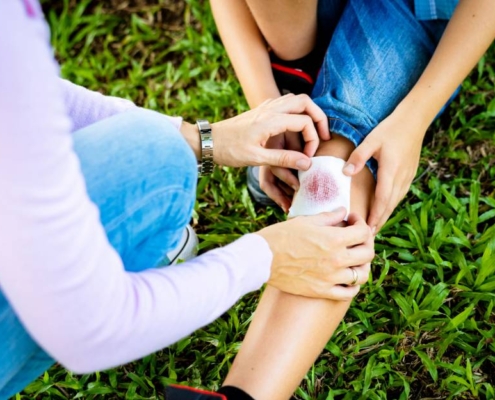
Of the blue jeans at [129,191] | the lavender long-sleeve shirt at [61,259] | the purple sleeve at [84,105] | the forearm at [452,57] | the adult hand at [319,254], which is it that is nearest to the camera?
the lavender long-sleeve shirt at [61,259]

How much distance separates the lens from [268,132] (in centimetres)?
127

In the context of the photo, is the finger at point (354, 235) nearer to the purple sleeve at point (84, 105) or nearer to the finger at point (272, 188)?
the finger at point (272, 188)

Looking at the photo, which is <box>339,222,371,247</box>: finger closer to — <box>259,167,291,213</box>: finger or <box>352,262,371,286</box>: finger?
<box>352,262,371,286</box>: finger

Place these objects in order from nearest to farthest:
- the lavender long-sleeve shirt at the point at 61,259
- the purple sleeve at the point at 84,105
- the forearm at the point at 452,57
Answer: the lavender long-sleeve shirt at the point at 61,259 < the purple sleeve at the point at 84,105 < the forearm at the point at 452,57

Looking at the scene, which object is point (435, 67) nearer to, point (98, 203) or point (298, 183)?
point (298, 183)

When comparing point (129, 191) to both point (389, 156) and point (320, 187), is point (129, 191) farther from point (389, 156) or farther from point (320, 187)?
point (389, 156)

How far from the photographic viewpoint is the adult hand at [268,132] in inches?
50.1

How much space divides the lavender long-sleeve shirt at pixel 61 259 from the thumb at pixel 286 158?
0.35 meters

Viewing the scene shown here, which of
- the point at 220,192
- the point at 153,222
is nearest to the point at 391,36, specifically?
the point at 220,192

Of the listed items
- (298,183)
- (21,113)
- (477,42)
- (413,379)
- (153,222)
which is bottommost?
(413,379)

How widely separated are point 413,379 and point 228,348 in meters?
0.40

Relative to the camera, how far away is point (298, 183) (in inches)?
52.9

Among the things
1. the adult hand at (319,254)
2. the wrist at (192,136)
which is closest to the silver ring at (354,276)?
the adult hand at (319,254)

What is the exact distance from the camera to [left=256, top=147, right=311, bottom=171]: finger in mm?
1281
